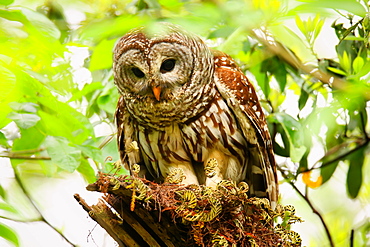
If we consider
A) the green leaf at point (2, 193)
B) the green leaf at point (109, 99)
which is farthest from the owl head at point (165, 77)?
the green leaf at point (2, 193)

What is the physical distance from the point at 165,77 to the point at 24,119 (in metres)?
0.94

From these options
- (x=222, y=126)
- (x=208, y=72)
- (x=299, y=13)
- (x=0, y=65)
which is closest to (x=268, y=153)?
(x=222, y=126)

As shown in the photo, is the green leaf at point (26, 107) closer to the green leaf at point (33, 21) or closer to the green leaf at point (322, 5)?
the green leaf at point (33, 21)

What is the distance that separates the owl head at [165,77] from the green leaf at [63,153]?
0.71 metres

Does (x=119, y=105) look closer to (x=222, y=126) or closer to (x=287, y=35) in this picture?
(x=222, y=126)

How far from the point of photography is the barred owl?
312 centimetres

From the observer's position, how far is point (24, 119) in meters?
2.62

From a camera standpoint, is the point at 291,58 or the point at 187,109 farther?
the point at 291,58

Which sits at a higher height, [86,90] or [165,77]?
[165,77]

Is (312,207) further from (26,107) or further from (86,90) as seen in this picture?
(26,107)

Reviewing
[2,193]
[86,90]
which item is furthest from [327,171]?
[2,193]

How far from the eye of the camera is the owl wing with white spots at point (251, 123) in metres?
3.22

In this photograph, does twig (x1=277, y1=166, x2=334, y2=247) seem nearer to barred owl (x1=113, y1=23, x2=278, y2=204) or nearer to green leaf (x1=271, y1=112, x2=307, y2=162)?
green leaf (x1=271, y1=112, x2=307, y2=162)

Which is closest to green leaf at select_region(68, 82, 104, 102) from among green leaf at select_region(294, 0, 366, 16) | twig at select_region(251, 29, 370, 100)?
twig at select_region(251, 29, 370, 100)
